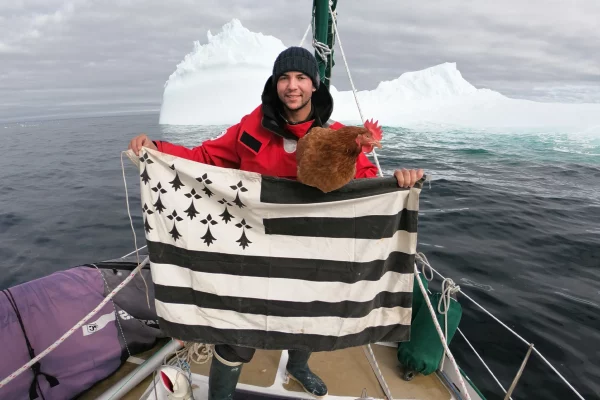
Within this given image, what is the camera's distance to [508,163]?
1777 cm

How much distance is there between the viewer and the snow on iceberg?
42.0 metres

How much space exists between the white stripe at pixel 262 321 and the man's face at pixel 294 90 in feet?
4.92

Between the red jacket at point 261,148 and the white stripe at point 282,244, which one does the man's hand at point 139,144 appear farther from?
the white stripe at point 282,244

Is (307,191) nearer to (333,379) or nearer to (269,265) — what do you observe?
(269,265)

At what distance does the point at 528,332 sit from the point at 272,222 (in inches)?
188

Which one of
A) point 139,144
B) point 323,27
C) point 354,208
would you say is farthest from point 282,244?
point 323,27

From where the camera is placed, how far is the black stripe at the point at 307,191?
2.13 meters

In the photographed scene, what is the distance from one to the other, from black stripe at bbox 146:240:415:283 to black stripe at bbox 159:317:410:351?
428 millimetres

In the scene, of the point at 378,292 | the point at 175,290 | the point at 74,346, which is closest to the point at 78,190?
the point at 74,346

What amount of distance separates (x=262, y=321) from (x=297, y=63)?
181cm

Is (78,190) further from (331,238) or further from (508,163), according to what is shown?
(508,163)

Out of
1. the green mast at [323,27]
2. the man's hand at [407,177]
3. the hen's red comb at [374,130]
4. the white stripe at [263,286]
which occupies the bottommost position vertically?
the white stripe at [263,286]

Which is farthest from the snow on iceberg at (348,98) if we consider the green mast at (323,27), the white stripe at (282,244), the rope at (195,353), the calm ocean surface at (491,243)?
the white stripe at (282,244)

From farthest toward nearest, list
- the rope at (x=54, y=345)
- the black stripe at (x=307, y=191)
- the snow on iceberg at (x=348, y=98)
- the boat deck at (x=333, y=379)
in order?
the snow on iceberg at (x=348, y=98)
the boat deck at (x=333, y=379)
the black stripe at (x=307, y=191)
the rope at (x=54, y=345)
